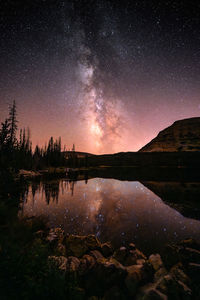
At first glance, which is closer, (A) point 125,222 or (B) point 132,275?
(B) point 132,275

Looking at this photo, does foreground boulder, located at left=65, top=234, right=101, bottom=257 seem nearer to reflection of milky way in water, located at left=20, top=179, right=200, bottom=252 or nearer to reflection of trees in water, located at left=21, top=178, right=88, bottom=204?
reflection of milky way in water, located at left=20, top=179, right=200, bottom=252

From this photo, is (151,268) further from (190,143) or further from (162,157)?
(190,143)

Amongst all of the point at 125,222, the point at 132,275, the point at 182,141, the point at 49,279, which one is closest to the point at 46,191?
the point at 125,222

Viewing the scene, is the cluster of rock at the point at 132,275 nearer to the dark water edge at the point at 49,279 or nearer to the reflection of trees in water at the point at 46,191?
the dark water edge at the point at 49,279

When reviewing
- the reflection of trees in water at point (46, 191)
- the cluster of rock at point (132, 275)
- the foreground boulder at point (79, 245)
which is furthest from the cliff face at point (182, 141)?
the foreground boulder at point (79, 245)

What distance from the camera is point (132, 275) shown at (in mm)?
4504

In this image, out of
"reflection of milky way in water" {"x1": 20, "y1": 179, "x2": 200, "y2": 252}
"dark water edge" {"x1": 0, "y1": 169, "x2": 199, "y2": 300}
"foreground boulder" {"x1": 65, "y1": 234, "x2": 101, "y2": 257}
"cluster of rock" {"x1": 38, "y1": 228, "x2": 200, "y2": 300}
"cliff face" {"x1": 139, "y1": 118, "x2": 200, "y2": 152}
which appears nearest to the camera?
"dark water edge" {"x1": 0, "y1": 169, "x2": 199, "y2": 300}

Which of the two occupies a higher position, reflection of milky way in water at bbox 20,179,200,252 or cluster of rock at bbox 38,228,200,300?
cluster of rock at bbox 38,228,200,300

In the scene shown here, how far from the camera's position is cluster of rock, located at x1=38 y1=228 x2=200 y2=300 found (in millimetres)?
4000

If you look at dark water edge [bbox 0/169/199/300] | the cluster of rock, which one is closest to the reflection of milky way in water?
the cluster of rock

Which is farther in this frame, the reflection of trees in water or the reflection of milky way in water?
the reflection of trees in water

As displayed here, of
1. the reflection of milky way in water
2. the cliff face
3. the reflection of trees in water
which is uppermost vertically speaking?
the cliff face

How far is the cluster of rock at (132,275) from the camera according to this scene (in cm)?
400

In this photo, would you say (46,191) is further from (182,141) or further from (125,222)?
(182,141)
